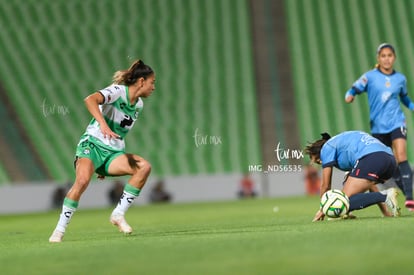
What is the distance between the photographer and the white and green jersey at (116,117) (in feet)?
30.2

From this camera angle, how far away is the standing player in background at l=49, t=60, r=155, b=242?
894cm

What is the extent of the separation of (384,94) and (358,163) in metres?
2.00

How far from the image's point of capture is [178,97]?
25.9m

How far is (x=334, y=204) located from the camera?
967 cm

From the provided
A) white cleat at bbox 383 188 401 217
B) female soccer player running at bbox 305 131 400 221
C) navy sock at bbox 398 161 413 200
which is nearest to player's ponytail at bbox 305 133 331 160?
female soccer player running at bbox 305 131 400 221

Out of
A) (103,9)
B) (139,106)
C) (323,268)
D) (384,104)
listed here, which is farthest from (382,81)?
(103,9)

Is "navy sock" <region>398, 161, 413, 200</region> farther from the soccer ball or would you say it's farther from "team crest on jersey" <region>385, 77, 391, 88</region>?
the soccer ball

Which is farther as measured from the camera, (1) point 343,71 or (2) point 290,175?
(1) point 343,71

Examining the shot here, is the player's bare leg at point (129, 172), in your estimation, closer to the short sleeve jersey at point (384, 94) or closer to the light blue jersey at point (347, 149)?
the light blue jersey at point (347, 149)

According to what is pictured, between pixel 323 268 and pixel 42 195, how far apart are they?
18.0 meters

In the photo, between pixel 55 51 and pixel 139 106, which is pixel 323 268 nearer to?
A: pixel 139 106

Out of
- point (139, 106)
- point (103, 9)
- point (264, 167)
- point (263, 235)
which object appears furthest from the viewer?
point (103, 9)

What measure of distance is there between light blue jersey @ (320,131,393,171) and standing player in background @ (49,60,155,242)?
6.58 ft

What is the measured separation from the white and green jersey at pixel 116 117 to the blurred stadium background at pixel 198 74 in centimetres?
1340
